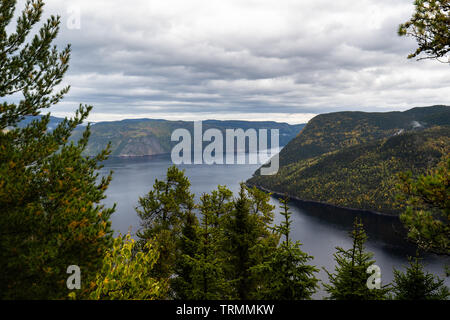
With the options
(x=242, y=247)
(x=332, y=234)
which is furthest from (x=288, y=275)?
(x=332, y=234)

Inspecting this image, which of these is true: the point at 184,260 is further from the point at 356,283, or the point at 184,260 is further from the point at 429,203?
the point at 429,203

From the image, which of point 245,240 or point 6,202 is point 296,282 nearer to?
point 245,240

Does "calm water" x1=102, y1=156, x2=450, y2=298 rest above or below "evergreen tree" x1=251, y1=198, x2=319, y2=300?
below

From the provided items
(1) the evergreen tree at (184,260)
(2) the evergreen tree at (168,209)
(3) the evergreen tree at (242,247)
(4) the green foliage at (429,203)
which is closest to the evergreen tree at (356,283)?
(4) the green foliage at (429,203)

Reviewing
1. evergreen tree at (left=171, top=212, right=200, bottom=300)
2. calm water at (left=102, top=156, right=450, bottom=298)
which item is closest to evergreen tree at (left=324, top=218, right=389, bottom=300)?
evergreen tree at (left=171, top=212, right=200, bottom=300)

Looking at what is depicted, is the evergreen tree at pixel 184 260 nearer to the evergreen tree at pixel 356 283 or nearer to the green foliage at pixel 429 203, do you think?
the evergreen tree at pixel 356 283

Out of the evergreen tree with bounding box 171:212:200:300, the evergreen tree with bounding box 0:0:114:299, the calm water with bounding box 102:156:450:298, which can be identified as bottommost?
the calm water with bounding box 102:156:450:298

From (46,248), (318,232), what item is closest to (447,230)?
(46,248)

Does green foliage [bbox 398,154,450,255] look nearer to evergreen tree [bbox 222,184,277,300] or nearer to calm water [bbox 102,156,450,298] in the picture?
evergreen tree [bbox 222,184,277,300]

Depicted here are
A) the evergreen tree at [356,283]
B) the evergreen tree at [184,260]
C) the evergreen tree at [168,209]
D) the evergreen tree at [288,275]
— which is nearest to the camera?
the evergreen tree at [288,275]
